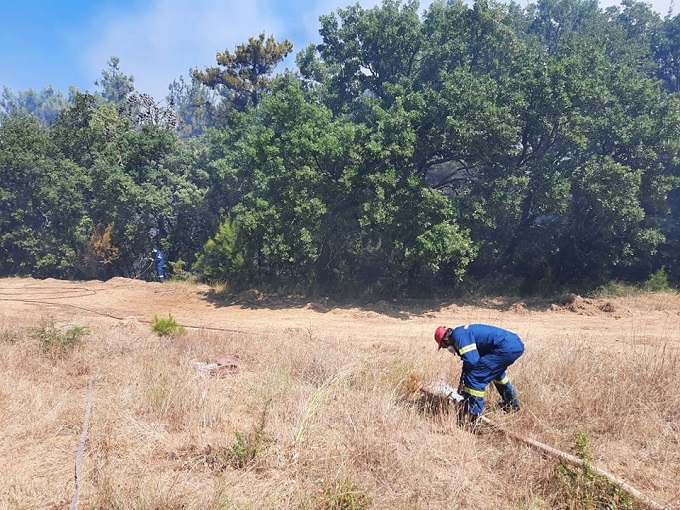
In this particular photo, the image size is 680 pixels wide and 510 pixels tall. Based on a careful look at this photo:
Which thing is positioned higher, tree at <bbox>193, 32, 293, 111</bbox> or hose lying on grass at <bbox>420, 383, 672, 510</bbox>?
tree at <bbox>193, 32, 293, 111</bbox>

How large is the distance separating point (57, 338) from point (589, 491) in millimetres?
8263

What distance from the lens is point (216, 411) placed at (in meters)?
5.48

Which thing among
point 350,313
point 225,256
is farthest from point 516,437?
point 225,256

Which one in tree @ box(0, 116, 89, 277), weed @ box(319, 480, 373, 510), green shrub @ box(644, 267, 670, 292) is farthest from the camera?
tree @ box(0, 116, 89, 277)

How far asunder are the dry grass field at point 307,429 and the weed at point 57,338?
3cm

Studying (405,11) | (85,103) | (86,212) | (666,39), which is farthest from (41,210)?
(666,39)

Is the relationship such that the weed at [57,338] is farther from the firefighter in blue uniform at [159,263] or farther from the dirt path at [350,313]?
the firefighter in blue uniform at [159,263]

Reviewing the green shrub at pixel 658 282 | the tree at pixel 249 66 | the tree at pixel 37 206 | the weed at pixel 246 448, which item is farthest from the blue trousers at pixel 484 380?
the tree at pixel 249 66

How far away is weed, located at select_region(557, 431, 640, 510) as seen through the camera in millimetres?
3926

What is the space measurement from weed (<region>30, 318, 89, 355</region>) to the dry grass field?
0.11ft

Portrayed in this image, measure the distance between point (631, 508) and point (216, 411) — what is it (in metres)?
4.07

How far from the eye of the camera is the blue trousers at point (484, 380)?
18.1 ft

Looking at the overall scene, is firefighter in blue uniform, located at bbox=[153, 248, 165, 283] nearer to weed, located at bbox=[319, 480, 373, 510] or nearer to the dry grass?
the dry grass

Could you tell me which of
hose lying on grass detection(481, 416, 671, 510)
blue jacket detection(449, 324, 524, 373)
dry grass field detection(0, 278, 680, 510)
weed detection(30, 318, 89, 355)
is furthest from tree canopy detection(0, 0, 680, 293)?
hose lying on grass detection(481, 416, 671, 510)
